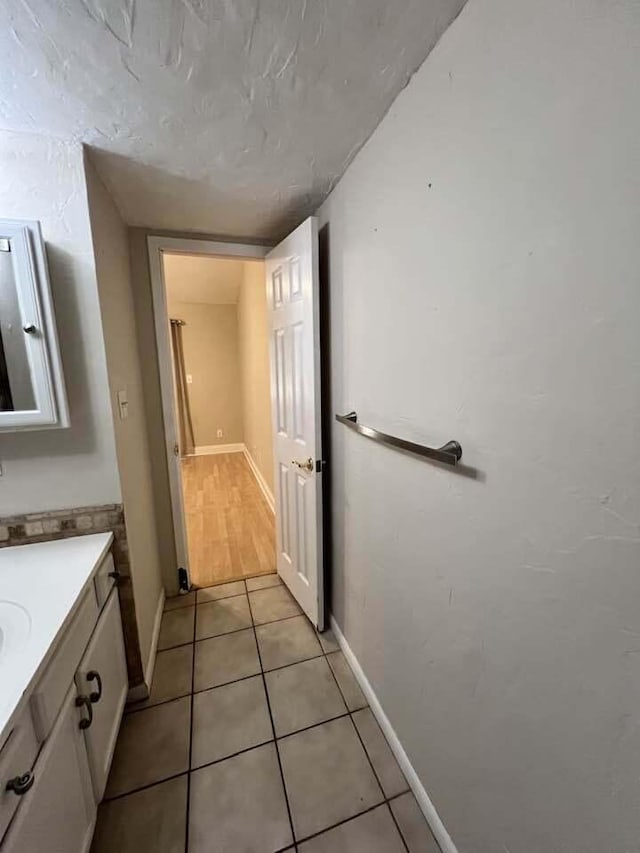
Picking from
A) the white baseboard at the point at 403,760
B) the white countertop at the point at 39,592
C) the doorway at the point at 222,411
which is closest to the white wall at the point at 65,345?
the white countertop at the point at 39,592

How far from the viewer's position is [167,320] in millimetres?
1881

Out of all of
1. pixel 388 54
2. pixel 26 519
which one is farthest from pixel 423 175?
pixel 26 519

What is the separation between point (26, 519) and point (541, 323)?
160 cm

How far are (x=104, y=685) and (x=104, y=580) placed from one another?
32 centimetres

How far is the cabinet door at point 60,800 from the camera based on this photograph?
24.9 inches

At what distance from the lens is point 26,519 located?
118 cm

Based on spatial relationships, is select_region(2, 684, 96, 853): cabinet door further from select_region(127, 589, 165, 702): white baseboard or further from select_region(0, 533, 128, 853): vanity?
select_region(127, 589, 165, 702): white baseboard

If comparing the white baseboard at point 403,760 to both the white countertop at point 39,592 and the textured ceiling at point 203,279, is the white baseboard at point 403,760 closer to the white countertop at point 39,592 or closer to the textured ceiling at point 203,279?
the white countertop at point 39,592

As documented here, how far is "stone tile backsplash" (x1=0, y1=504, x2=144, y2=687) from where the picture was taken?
1180 millimetres

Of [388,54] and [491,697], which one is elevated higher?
[388,54]

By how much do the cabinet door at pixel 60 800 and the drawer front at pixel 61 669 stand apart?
0.04 m

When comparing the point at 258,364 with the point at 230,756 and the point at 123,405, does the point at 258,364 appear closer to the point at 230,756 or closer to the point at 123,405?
the point at 123,405

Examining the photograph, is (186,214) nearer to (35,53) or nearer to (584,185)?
(35,53)

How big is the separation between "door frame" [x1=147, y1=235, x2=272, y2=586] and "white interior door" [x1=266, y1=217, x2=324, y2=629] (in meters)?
0.24
